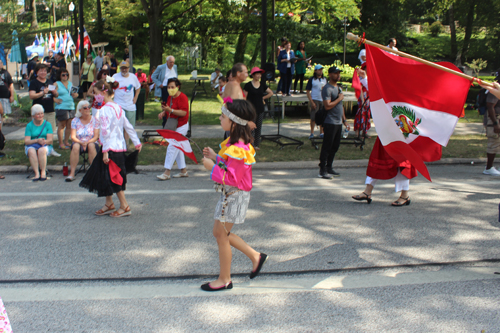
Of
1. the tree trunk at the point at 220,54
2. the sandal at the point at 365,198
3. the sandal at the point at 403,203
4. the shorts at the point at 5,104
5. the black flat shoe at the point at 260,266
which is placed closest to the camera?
the black flat shoe at the point at 260,266

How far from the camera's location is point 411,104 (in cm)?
549

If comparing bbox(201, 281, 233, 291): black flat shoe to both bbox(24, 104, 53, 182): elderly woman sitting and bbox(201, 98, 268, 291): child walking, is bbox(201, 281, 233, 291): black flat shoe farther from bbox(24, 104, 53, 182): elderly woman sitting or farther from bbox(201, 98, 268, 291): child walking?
bbox(24, 104, 53, 182): elderly woman sitting

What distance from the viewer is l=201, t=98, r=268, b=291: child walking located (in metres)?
4.11

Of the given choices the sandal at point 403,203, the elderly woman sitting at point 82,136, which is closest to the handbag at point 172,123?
the elderly woman sitting at point 82,136

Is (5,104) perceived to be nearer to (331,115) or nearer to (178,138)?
(331,115)

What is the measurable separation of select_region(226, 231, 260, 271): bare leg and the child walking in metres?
0.13

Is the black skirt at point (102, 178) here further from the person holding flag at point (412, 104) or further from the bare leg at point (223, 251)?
the person holding flag at point (412, 104)

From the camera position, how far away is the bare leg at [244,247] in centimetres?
445

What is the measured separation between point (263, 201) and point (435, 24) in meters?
54.1

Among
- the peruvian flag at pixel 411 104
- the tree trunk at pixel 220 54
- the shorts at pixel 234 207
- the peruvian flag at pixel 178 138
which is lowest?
the shorts at pixel 234 207

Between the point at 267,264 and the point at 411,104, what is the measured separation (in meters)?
2.53

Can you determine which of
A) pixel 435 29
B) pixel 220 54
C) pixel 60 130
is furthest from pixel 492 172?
pixel 435 29

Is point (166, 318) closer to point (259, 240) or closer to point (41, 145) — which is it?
point (259, 240)

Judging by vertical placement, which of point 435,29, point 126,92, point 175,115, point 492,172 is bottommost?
point 492,172
